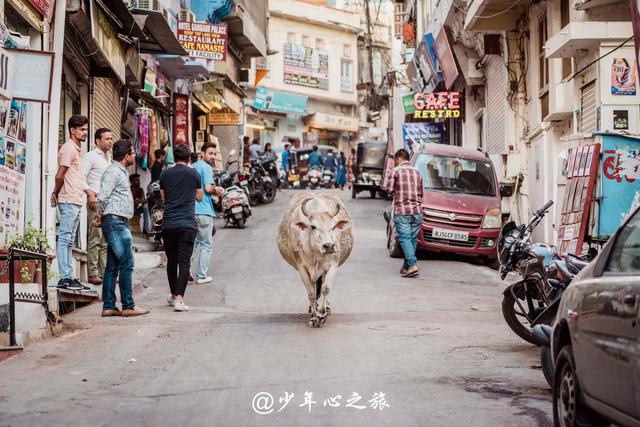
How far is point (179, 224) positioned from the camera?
38.5ft

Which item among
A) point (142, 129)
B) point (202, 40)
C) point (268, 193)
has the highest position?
point (202, 40)

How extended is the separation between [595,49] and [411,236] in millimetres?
4106

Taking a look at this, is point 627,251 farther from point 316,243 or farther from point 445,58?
point 445,58

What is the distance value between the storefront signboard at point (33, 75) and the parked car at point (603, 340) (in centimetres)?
539

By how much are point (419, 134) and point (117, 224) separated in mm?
23128

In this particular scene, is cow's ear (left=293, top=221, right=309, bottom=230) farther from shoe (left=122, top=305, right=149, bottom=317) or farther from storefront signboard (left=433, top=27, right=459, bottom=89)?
storefront signboard (left=433, top=27, right=459, bottom=89)

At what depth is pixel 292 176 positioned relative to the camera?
42.4 m

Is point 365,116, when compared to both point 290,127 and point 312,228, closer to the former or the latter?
point 290,127

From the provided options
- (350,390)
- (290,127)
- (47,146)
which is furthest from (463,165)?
(290,127)

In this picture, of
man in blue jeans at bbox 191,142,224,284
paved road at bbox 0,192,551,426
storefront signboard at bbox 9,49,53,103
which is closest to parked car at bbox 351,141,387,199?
man in blue jeans at bbox 191,142,224,284

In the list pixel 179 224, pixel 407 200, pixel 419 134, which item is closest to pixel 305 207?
pixel 179 224

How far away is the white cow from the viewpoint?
10.2m

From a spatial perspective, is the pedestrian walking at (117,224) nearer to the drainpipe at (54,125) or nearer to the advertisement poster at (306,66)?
the drainpipe at (54,125)

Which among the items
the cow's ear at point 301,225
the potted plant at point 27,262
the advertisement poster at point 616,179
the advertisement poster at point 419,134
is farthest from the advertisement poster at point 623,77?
the advertisement poster at point 419,134
